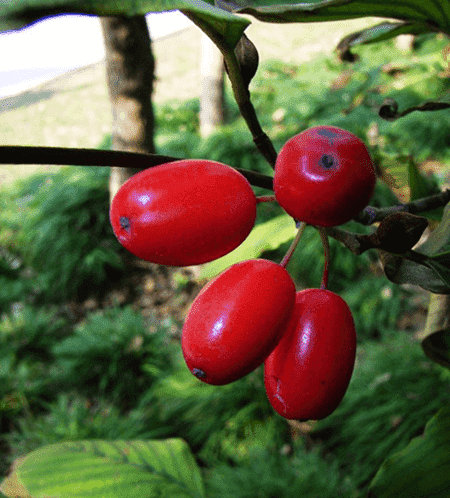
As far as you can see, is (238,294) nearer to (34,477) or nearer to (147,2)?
(147,2)

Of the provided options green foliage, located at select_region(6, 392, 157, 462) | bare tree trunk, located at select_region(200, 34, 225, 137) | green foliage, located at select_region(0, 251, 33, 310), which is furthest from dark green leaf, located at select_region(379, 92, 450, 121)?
green foliage, located at select_region(0, 251, 33, 310)

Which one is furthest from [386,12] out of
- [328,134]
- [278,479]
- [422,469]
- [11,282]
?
[11,282]

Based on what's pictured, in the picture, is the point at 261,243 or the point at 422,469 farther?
the point at 261,243

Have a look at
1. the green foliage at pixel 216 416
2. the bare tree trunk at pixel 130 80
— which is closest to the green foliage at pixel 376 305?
the green foliage at pixel 216 416

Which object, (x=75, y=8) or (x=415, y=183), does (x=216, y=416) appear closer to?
(x=415, y=183)

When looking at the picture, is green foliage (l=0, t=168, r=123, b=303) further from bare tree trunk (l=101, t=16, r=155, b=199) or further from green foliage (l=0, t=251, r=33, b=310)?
bare tree trunk (l=101, t=16, r=155, b=199)

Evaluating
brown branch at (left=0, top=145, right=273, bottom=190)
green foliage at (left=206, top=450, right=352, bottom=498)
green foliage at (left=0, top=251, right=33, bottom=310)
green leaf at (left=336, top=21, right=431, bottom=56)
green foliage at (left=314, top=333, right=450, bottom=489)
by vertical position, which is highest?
brown branch at (left=0, top=145, right=273, bottom=190)

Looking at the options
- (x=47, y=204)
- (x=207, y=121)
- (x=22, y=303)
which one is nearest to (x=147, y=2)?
(x=22, y=303)
